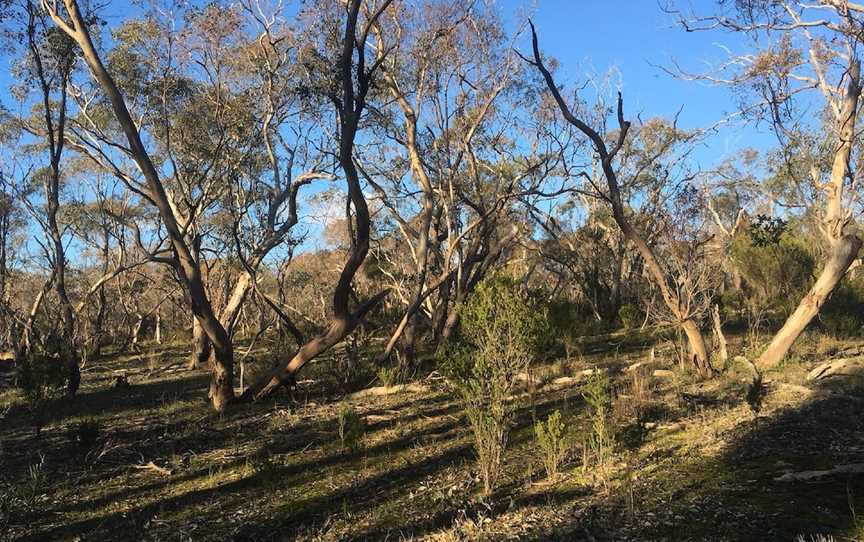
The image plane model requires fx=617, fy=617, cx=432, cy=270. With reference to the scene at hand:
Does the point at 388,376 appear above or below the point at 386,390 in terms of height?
above

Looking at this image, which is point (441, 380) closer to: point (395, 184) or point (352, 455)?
point (352, 455)

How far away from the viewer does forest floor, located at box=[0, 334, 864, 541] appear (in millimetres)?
3744

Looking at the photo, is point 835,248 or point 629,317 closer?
point 835,248

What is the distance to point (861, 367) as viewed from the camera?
736 centimetres

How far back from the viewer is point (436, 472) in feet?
16.6

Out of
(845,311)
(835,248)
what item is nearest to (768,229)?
(835,248)

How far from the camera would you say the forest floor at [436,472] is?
3744 mm

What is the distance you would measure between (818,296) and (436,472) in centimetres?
579

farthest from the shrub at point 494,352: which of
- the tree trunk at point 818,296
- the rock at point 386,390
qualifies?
the tree trunk at point 818,296

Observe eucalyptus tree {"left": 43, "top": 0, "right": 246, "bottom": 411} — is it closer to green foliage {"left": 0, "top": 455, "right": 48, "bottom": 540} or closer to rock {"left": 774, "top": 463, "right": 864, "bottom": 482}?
green foliage {"left": 0, "top": 455, "right": 48, "bottom": 540}

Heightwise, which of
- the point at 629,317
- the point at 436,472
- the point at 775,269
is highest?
the point at 775,269

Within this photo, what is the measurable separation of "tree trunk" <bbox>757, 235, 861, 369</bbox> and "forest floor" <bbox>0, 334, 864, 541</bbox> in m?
0.28

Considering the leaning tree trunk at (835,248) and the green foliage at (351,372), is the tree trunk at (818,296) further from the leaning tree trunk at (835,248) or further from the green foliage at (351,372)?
the green foliage at (351,372)

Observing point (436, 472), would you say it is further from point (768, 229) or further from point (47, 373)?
point (768, 229)
